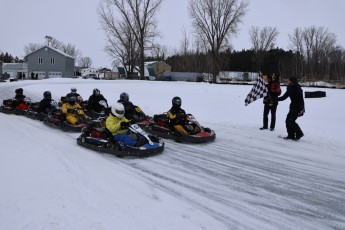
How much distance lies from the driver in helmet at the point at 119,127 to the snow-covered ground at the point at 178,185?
442mm

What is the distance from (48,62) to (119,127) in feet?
177

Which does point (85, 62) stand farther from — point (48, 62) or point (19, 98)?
point (19, 98)

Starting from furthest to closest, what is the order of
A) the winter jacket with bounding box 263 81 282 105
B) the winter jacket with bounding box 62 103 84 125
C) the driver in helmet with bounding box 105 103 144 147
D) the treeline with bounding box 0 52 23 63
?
the treeline with bounding box 0 52 23 63, the winter jacket with bounding box 263 81 282 105, the winter jacket with bounding box 62 103 84 125, the driver in helmet with bounding box 105 103 144 147

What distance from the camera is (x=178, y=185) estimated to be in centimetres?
562

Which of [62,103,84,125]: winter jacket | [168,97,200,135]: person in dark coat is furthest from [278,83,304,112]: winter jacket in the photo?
[62,103,84,125]: winter jacket

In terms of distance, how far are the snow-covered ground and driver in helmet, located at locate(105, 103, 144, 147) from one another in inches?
17.4

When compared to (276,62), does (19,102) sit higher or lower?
lower

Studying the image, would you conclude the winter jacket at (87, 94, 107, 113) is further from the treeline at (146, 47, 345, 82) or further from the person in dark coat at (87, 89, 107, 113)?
the treeline at (146, 47, 345, 82)

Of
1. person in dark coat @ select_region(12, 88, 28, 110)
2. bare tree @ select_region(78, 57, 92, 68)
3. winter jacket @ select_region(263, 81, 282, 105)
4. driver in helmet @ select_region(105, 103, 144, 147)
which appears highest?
bare tree @ select_region(78, 57, 92, 68)

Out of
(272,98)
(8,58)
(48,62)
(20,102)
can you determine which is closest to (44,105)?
(20,102)

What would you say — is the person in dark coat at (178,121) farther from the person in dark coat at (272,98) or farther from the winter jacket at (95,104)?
the winter jacket at (95,104)

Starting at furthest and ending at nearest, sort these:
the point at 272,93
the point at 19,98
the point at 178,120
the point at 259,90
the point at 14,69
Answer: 1. the point at 14,69
2. the point at 19,98
3. the point at 259,90
4. the point at 272,93
5. the point at 178,120

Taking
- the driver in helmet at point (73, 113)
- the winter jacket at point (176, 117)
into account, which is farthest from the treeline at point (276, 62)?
the winter jacket at point (176, 117)

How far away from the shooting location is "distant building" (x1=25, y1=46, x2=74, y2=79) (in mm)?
57188
